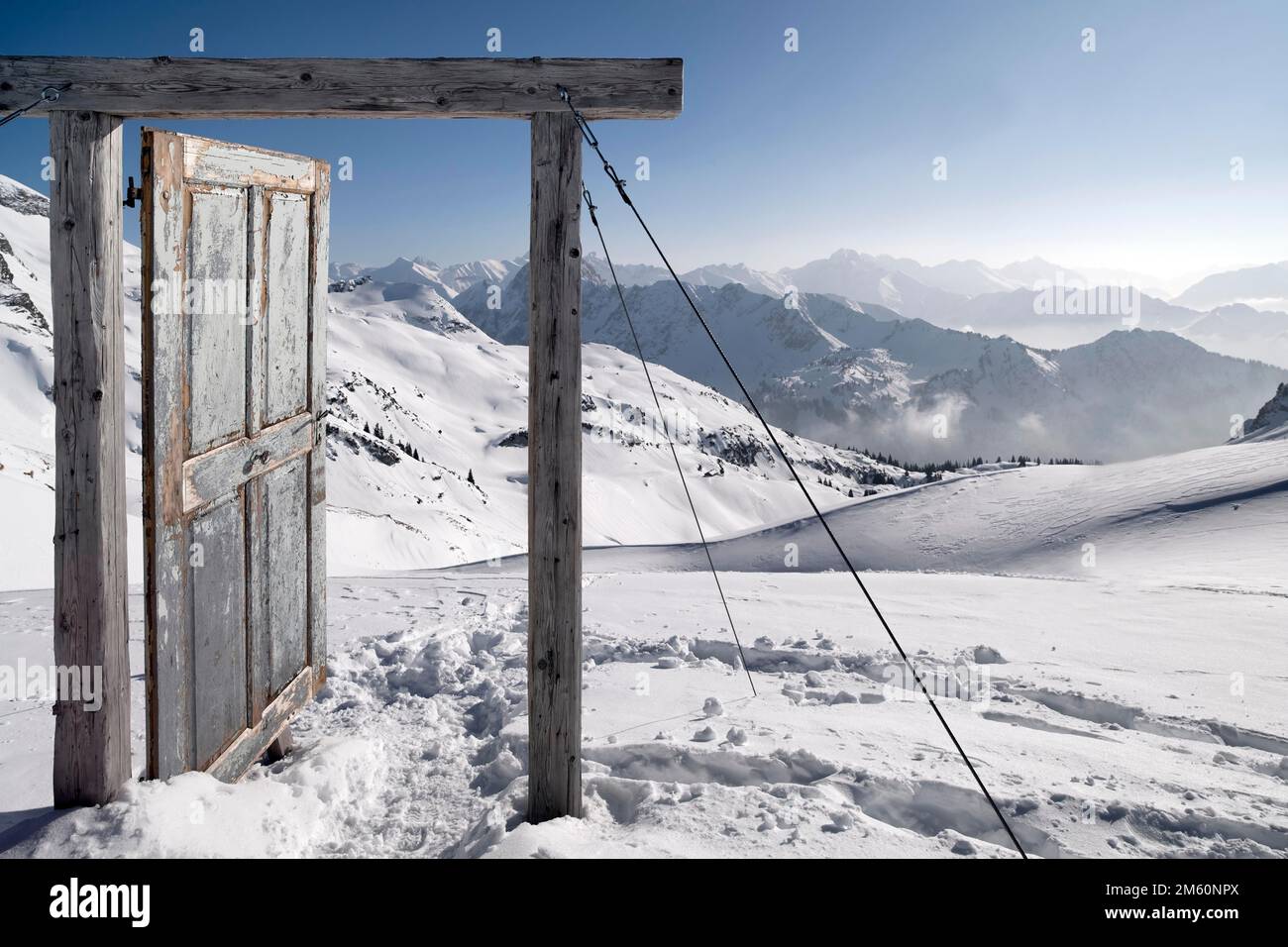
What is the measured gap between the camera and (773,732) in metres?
5.16

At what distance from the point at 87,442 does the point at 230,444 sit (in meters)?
0.67

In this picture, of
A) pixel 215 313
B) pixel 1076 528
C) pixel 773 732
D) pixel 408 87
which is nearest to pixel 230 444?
pixel 215 313

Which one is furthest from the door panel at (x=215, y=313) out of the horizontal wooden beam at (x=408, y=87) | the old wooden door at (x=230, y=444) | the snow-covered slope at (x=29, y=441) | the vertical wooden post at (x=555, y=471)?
the snow-covered slope at (x=29, y=441)

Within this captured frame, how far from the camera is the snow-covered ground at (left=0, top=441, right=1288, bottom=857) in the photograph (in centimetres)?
387

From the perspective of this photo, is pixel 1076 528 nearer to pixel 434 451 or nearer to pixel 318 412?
pixel 318 412

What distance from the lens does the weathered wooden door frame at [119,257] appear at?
3633mm

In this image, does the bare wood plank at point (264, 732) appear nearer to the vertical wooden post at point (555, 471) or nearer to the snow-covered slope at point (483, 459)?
the vertical wooden post at point (555, 471)

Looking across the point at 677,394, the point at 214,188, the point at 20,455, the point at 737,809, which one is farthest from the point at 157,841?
the point at 677,394

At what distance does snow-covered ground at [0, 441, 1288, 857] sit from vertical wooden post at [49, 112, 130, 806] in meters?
0.38

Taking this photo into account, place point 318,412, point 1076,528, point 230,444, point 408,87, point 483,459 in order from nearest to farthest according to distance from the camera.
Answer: point 408,87 < point 230,444 < point 318,412 < point 1076,528 < point 483,459

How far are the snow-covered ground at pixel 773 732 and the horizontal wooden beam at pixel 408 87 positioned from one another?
3633 millimetres

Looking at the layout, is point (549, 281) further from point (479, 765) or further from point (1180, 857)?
point (1180, 857)

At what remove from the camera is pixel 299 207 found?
16.3 feet

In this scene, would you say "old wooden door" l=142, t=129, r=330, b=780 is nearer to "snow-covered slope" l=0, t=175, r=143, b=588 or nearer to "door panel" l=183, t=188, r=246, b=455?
"door panel" l=183, t=188, r=246, b=455
